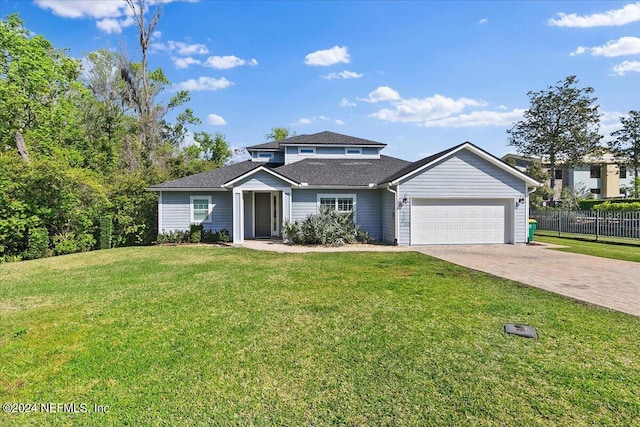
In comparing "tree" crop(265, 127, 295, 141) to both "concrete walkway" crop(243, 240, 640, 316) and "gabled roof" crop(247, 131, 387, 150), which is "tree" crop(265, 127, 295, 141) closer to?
"gabled roof" crop(247, 131, 387, 150)

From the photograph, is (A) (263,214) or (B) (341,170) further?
(B) (341,170)

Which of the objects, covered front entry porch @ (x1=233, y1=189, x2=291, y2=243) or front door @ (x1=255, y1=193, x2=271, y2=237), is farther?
front door @ (x1=255, y1=193, x2=271, y2=237)

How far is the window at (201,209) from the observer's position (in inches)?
682

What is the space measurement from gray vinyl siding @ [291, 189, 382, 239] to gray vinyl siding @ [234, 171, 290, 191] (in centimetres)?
113

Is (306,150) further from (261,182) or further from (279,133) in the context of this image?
(279,133)

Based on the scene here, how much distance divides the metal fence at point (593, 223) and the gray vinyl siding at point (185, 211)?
1866cm

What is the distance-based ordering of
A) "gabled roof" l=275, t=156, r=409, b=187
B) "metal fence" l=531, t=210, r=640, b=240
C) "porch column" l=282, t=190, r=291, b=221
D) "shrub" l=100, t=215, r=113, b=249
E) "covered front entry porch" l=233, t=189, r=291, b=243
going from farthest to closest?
"covered front entry porch" l=233, t=189, r=291, b=243
"gabled roof" l=275, t=156, r=409, b=187
"metal fence" l=531, t=210, r=640, b=240
"porch column" l=282, t=190, r=291, b=221
"shrub" l=100, t=215, r=113, b=249

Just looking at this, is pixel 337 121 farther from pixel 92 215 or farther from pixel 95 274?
pixel 95 274

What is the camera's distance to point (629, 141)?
3644 centimetres

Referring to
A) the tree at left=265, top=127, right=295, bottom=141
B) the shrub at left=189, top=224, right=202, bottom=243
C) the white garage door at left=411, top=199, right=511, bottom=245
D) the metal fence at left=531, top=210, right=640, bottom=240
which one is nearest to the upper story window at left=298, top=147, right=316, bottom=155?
the shrub at left=189, top=224, right=202, bottom=243

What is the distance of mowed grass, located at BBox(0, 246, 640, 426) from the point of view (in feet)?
9.89

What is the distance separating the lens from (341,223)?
15719mm

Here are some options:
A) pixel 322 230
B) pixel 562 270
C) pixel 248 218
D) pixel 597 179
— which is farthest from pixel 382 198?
pixel 597 179

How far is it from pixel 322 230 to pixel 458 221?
624cm
